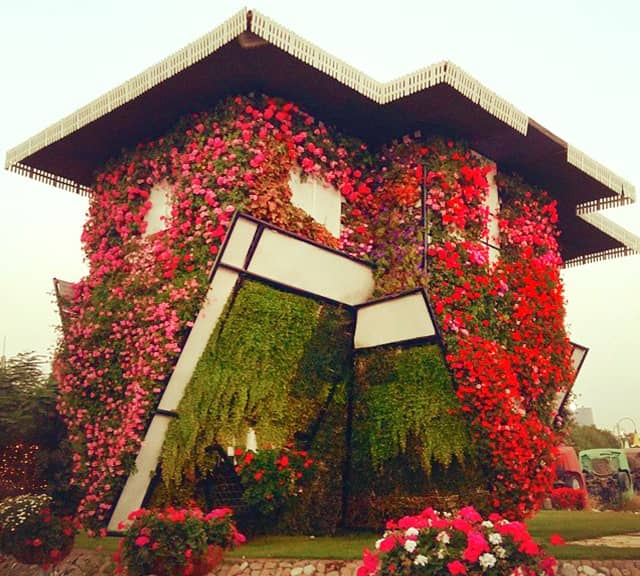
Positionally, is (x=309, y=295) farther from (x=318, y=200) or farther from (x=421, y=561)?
(x=421, y=561)

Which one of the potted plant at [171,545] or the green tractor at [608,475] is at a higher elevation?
the green tractor at [608,475]

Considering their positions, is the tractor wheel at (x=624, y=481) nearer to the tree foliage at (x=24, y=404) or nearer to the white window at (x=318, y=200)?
the white window at (x=318, y=200)

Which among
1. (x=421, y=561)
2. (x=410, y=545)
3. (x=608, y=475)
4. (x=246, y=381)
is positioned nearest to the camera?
(x=421, y=561)

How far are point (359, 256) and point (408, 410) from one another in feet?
8.56

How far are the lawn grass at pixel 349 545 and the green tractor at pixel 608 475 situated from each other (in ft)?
37.6

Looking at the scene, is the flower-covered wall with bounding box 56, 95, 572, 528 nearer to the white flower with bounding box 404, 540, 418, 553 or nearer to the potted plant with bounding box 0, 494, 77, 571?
the potted plant with bounding box 0, 494, 77, 571

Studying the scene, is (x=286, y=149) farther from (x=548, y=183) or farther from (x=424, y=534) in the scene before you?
(x=424, y=534)

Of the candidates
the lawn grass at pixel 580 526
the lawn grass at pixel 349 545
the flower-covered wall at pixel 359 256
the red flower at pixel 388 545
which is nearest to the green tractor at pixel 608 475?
the lawn grass at pixel 580 526

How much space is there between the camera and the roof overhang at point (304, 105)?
10.7 m

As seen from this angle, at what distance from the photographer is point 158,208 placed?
41.3ft

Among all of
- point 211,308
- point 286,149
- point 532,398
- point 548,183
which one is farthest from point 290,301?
point 548,183

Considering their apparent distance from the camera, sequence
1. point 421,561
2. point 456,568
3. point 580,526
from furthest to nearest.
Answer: point 580,526 → point 421,561 → point 456,568

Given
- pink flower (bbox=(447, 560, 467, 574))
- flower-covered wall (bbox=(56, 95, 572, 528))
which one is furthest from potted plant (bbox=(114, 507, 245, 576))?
pink flower (bbox=(447, 560, 467, 574))

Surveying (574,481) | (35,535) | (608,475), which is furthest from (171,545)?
(608,475)
